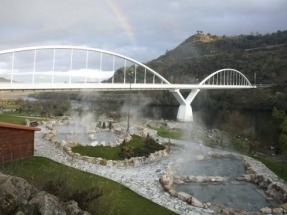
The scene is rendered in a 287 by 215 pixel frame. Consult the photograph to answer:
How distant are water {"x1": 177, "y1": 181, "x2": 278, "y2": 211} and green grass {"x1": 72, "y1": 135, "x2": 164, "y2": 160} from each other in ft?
16.6

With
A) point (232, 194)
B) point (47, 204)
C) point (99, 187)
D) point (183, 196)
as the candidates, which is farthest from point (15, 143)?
point (232, 194)

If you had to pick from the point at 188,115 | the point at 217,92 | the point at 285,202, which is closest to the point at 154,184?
the point at 285,202

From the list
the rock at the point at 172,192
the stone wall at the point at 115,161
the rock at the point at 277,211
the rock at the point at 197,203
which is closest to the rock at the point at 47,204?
the rock at the point at 197,203

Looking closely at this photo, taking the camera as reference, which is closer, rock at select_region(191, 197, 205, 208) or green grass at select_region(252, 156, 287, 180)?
rock at select_region(191, 197, 205, 208)

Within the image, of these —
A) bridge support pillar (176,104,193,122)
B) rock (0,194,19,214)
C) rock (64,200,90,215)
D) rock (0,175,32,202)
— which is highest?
bridge support pillar (176,104,193,122)

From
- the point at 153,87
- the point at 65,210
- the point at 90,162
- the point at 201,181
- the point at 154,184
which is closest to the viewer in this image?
the point at 65,210

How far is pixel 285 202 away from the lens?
14945mm

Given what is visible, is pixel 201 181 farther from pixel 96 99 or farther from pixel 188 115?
pixel 96 99

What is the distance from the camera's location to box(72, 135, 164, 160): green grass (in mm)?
20317

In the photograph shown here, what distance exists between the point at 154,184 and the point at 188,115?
40198 mm

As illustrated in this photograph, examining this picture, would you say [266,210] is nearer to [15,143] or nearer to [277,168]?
[277,168]

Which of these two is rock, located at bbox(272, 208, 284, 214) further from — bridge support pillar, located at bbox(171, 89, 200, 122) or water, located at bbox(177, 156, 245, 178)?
bridge support pillar, located at bbox(171, 89, 200, 122)

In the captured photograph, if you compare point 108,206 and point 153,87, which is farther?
point 153,87

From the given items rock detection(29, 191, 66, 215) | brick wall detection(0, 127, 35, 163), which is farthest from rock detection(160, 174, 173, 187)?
rock detection(29, 191, 66, 215)
